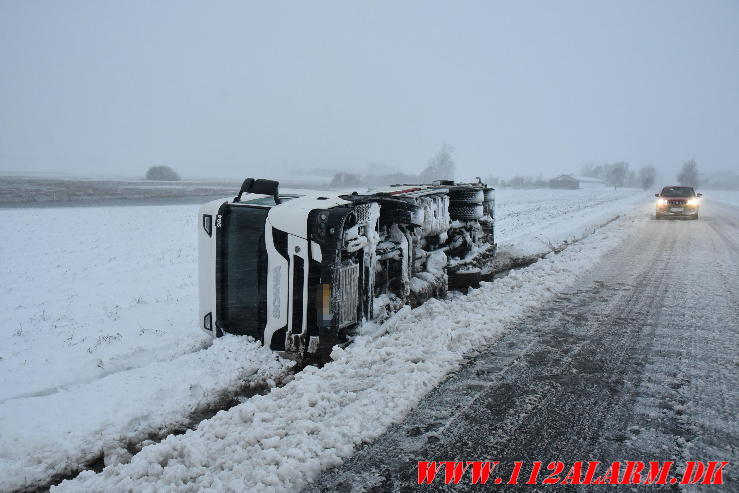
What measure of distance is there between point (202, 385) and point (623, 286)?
268 inches

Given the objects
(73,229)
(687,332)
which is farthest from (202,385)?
(73,229)

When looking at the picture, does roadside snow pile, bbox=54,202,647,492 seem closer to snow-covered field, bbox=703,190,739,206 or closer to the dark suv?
the dark suv

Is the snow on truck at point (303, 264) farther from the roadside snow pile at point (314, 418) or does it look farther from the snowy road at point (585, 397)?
the snowy road at point (585, 397)

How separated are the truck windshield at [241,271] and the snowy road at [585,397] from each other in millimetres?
2106

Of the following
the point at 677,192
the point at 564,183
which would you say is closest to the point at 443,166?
the point at 564,183

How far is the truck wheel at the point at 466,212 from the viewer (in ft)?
27.5

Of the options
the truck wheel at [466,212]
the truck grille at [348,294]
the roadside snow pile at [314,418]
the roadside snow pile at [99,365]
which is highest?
the truck wheel at [466,212]

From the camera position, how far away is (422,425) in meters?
3.38

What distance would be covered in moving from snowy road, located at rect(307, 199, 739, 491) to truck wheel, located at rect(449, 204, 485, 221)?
2.17m

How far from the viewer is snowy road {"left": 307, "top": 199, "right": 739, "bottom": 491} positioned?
9.90 feet

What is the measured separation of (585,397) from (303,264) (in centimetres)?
268

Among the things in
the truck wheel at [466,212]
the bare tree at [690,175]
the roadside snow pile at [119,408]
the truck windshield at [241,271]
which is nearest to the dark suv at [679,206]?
the truck wheel at [466,212]

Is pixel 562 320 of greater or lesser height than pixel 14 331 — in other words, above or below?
above

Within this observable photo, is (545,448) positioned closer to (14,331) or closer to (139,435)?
(139,435)
